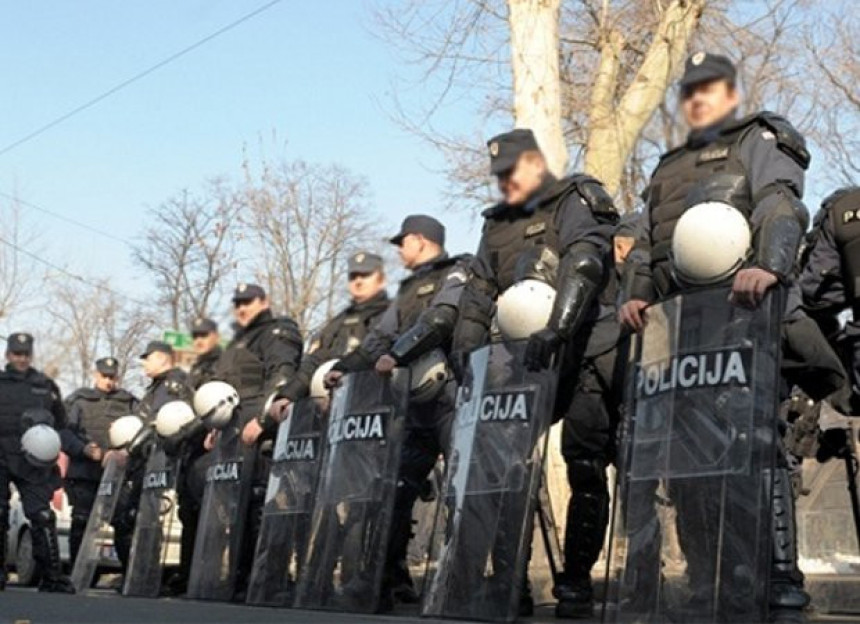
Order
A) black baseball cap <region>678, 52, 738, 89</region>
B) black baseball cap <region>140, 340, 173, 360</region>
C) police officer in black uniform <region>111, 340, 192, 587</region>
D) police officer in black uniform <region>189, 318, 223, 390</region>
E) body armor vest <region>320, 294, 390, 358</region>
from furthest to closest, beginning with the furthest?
black baseball cap <region>140, 340, 173, 360</region> < police officer in black uniform <region>111, 340, 192, 587</region> < police officer in black uniform <region>189, 318, 223, 390</region> < body armor vest <region>320, 294, 390, 358</region> < black baseball cap <region>678, 52, 738, 89</region>

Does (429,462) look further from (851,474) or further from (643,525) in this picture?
(643,525)

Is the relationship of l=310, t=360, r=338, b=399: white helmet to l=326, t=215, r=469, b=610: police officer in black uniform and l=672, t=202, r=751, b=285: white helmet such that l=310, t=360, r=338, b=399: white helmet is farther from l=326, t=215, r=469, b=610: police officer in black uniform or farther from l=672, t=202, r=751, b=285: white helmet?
l=672, t=202, r=751, b=285: white helmet

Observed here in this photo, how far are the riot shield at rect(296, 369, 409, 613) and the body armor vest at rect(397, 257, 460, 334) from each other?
1.62 ft

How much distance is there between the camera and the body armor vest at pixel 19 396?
42.3 ft

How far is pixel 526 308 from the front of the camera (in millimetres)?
7234

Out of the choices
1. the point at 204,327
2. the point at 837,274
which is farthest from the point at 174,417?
the point at 837,274

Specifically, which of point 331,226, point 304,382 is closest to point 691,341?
point 304,382

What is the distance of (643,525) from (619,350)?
1.44 metres

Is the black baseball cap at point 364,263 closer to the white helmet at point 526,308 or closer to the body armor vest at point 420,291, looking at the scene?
the body armor vest at point 420,291

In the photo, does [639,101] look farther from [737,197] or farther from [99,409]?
[737,197]

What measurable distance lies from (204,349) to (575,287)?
5870 millimetres

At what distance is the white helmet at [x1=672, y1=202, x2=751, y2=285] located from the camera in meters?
6.08

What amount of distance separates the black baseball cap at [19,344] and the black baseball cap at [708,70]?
7.99 meters

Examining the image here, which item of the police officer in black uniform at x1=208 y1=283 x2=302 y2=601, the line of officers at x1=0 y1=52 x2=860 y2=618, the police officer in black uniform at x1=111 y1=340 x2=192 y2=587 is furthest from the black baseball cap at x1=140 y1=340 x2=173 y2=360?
the line of officers at x1=0 y1=52 x2=860 y2=618
